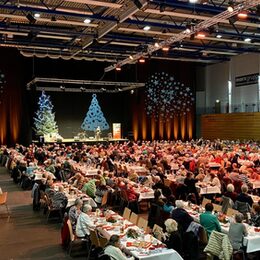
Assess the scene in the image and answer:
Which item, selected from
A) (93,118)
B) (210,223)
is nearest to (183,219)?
(210,223)

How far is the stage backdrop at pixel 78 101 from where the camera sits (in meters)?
28.9

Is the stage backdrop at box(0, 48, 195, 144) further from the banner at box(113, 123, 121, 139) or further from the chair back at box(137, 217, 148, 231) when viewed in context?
the chair back at box(137, 217, 148, 231)

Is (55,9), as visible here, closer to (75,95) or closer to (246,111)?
(75,95)

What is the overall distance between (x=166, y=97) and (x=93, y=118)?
676cm

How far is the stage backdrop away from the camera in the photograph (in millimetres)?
28906

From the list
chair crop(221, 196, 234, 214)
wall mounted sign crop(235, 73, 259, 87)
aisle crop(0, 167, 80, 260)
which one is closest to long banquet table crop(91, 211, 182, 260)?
aisle crop(0, 167, 80, 260)

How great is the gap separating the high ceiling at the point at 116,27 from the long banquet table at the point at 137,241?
26.8 ft

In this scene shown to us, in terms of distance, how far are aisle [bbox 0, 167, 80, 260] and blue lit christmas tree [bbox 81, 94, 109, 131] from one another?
18905mm

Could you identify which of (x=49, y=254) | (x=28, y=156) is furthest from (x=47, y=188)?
(x=28, y=156)

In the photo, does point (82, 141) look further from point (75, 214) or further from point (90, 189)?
point (75, 214)

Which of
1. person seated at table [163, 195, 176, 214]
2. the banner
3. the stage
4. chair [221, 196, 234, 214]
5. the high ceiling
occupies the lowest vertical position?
chair [221, 196, 234, 214]

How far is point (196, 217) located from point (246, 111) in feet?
75.9

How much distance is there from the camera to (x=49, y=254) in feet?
27.0

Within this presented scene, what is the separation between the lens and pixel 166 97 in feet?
111
